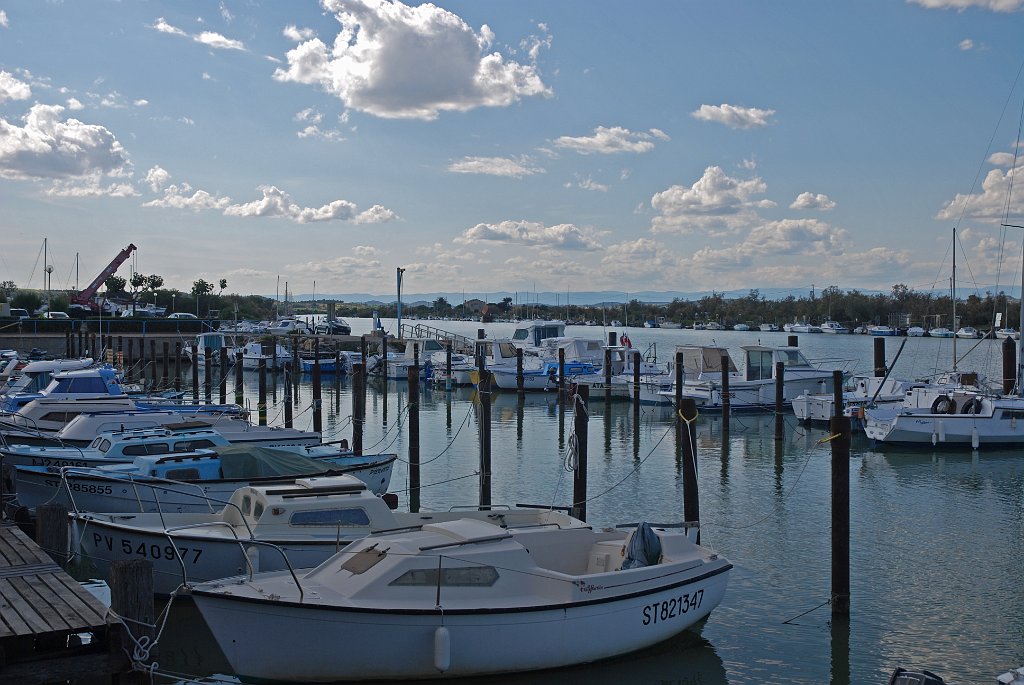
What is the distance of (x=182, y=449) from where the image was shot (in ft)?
69.4

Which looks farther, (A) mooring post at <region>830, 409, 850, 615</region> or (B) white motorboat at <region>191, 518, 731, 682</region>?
(A) mooring post at <region>830, 409, 850, 615</region>

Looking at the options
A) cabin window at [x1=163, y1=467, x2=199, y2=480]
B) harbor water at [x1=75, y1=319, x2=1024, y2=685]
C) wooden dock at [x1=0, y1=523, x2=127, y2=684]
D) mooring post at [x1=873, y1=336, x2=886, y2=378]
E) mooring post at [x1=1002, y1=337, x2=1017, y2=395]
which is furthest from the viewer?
mooring post at [x1=873, y1=336, x2=886, y2=378]

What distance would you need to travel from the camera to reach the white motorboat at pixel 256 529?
48.4 feet

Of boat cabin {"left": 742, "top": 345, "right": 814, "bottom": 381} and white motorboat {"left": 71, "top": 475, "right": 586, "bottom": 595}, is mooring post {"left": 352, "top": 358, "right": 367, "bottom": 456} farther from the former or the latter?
boat cabin {"left": 742, "top": 345, "right": 814, "bottom": 381}

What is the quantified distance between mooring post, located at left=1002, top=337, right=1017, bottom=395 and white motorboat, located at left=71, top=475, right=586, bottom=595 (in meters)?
29.7

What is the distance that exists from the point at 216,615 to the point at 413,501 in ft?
42.4

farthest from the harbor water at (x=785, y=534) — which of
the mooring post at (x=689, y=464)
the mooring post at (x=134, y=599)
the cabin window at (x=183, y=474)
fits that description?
the cabin window at (x=183, y=474)

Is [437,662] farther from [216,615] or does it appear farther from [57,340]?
[57,340]

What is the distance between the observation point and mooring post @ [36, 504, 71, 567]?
40.0ft

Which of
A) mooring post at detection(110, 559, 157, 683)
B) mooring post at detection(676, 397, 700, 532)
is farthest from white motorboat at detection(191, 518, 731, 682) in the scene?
mooring post at detection(676, 397, 700, 532)

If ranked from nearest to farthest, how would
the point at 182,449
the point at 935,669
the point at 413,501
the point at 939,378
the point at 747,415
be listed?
the point at 935,669
the point at 182,449
the point at 413,501
the point at 939,378
the point at 747,415

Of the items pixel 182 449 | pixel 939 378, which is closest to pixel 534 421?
pixel 939 378

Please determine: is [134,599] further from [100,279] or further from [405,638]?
[100,279]

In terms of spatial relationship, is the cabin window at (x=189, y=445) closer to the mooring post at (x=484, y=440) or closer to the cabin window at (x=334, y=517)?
the mooring post at (x=484, y=440)
